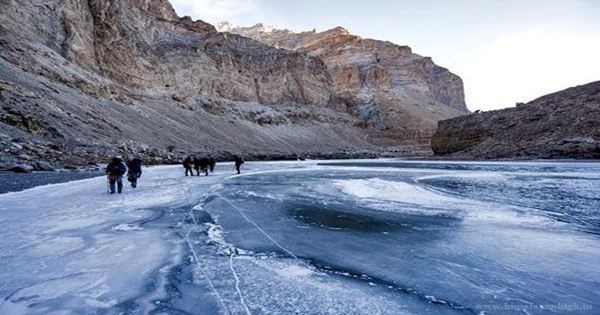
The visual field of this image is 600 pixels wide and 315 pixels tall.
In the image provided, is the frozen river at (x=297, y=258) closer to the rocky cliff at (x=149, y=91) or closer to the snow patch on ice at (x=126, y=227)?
the snow patch on ice at (x=126, y=227)

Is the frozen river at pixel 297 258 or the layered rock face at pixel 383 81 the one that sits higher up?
the layered rock face at pixel 383 81

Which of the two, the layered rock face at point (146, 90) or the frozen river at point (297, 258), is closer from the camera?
the frozen river at point (297, 258)

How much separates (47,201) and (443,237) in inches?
374

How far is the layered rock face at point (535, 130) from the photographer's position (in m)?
36.1

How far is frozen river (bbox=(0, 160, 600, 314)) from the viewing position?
3.94 meters

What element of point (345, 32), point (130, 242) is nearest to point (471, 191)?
point (130, 242)

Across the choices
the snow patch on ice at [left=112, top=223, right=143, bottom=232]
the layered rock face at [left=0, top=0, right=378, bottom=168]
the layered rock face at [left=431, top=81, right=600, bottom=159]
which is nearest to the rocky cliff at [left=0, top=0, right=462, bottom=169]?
the layered rock face at [left=0, top=0, right=378, bottom=168]

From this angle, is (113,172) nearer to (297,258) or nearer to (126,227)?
(126,227)

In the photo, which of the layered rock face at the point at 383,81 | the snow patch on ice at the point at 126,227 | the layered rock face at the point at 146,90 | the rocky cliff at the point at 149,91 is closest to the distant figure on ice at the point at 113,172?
the snow patch on ice at the point at 126,227

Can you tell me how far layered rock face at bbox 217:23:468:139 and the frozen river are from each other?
92594 mm

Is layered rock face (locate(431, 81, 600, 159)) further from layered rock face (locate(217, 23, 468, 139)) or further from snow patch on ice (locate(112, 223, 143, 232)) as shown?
layered rock face (locate(217, 23, 468, 139))

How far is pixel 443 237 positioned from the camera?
691 centimetres

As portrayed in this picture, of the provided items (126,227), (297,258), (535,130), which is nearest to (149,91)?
(535,130)

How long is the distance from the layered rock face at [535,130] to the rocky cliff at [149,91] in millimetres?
23280
